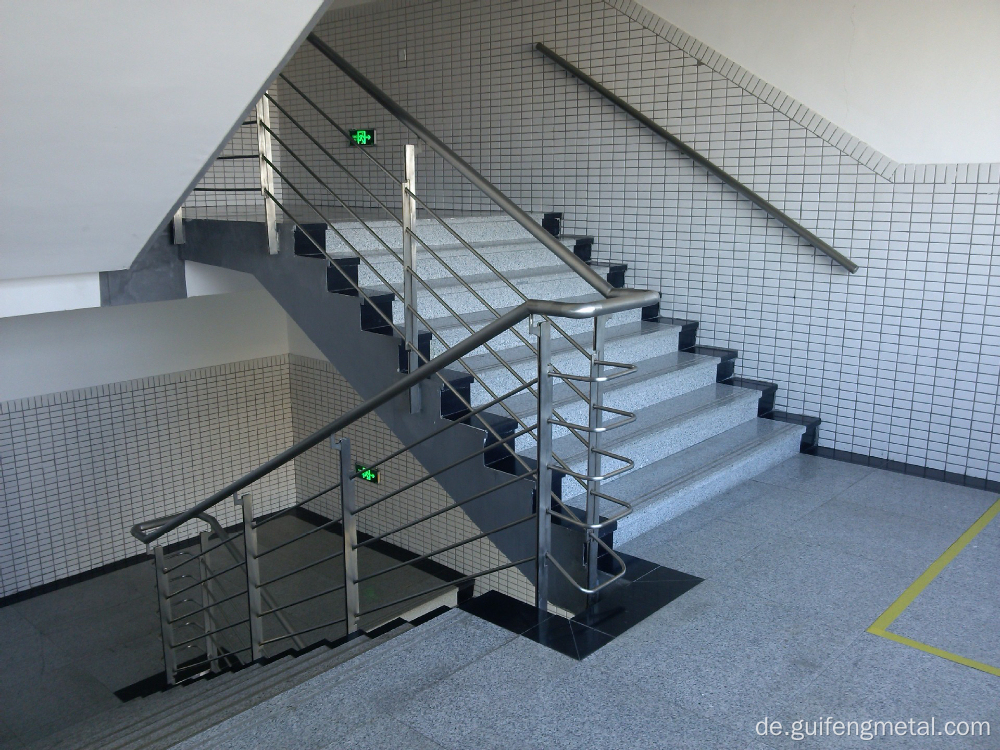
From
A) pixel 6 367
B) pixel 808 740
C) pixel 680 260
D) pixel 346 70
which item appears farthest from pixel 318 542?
pixel 808 740

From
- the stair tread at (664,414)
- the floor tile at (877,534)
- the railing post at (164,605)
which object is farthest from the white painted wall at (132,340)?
the floor tile at (877,534)

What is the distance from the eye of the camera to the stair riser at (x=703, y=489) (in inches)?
125

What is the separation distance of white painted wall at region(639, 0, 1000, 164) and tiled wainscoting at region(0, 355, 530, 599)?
11.3 feet

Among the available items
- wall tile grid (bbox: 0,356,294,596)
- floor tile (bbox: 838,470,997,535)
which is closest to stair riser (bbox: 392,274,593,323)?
floor tile (bbox: 838,470,997,535)

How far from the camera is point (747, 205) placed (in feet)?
14.3

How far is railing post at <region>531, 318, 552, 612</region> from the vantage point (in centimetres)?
229

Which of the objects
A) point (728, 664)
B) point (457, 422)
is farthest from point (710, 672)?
point (457, 422)

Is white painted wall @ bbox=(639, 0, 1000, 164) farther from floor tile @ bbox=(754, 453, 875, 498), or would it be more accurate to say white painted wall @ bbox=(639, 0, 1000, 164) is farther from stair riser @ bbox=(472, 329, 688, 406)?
floor tile @ bbox=(754, 453, 875, 498)

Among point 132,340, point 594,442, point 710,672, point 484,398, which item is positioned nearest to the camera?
point 710,672

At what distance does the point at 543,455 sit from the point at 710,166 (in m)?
2.51

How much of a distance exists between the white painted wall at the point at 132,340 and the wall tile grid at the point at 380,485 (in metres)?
0.51

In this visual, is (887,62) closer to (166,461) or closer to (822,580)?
(822,580)

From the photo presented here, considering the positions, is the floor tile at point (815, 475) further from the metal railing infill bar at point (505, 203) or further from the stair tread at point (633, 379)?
the metal railing infill bar at point (505, 203)

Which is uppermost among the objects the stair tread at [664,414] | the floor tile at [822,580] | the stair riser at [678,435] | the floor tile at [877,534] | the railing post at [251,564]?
the stair tread at [664,414]
